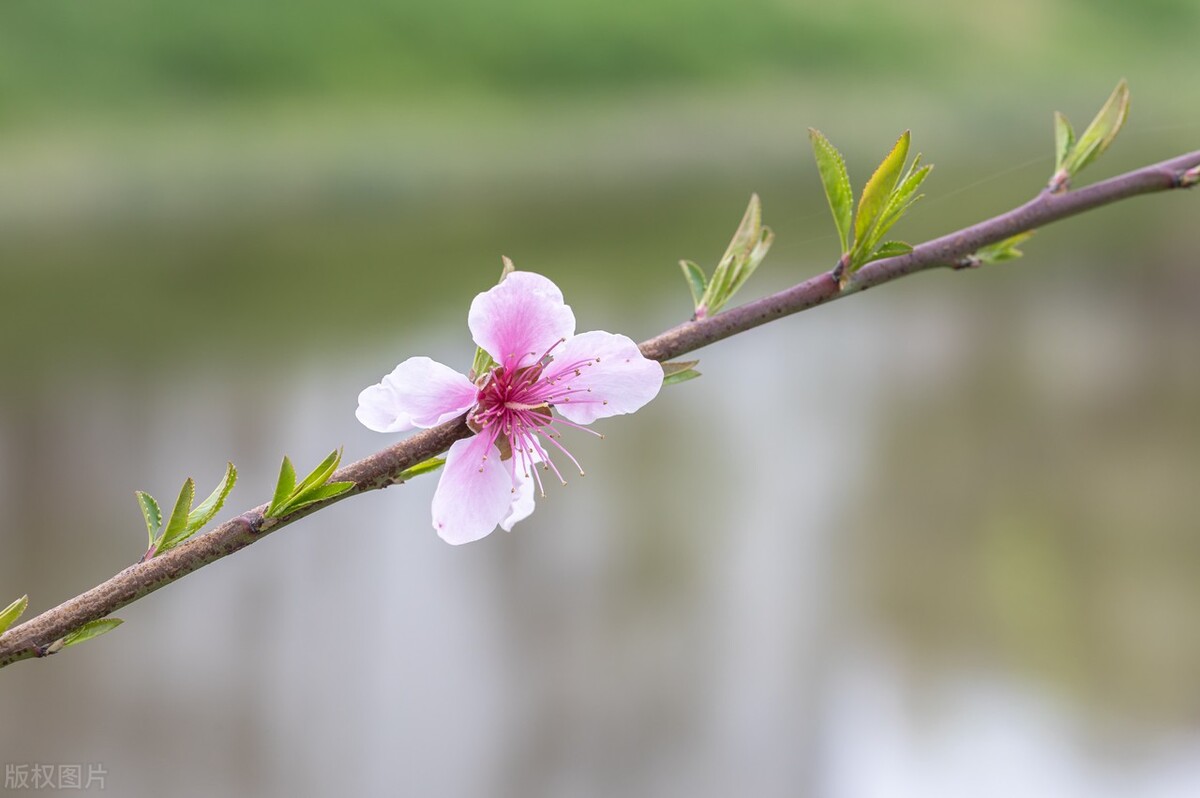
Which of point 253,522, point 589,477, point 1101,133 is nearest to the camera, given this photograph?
point 253,522

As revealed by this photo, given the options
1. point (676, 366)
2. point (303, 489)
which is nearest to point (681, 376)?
point (676, 366)

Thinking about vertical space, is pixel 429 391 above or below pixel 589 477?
below

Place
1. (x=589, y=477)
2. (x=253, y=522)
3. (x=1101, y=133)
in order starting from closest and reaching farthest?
(x=253, y=522), (x=1101, y=133), (x=589, y=477)

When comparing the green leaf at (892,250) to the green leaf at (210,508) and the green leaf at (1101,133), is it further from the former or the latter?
the green leaf at (210,508)

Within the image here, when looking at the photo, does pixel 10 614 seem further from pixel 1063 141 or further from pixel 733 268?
pixel 1063 141

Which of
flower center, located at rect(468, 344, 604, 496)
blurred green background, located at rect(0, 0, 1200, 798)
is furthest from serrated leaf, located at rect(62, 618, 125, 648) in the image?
blurred green background, located at rect(0, 0, 1200, 798)

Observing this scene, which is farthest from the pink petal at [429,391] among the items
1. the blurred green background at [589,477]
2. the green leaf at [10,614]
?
the blurred green background at [589,477]

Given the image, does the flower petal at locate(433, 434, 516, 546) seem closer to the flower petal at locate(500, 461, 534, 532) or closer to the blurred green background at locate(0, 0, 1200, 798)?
the flower petal at locate(500, 461, 534, 532)

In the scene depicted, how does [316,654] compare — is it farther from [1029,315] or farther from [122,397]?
[1029,315]
